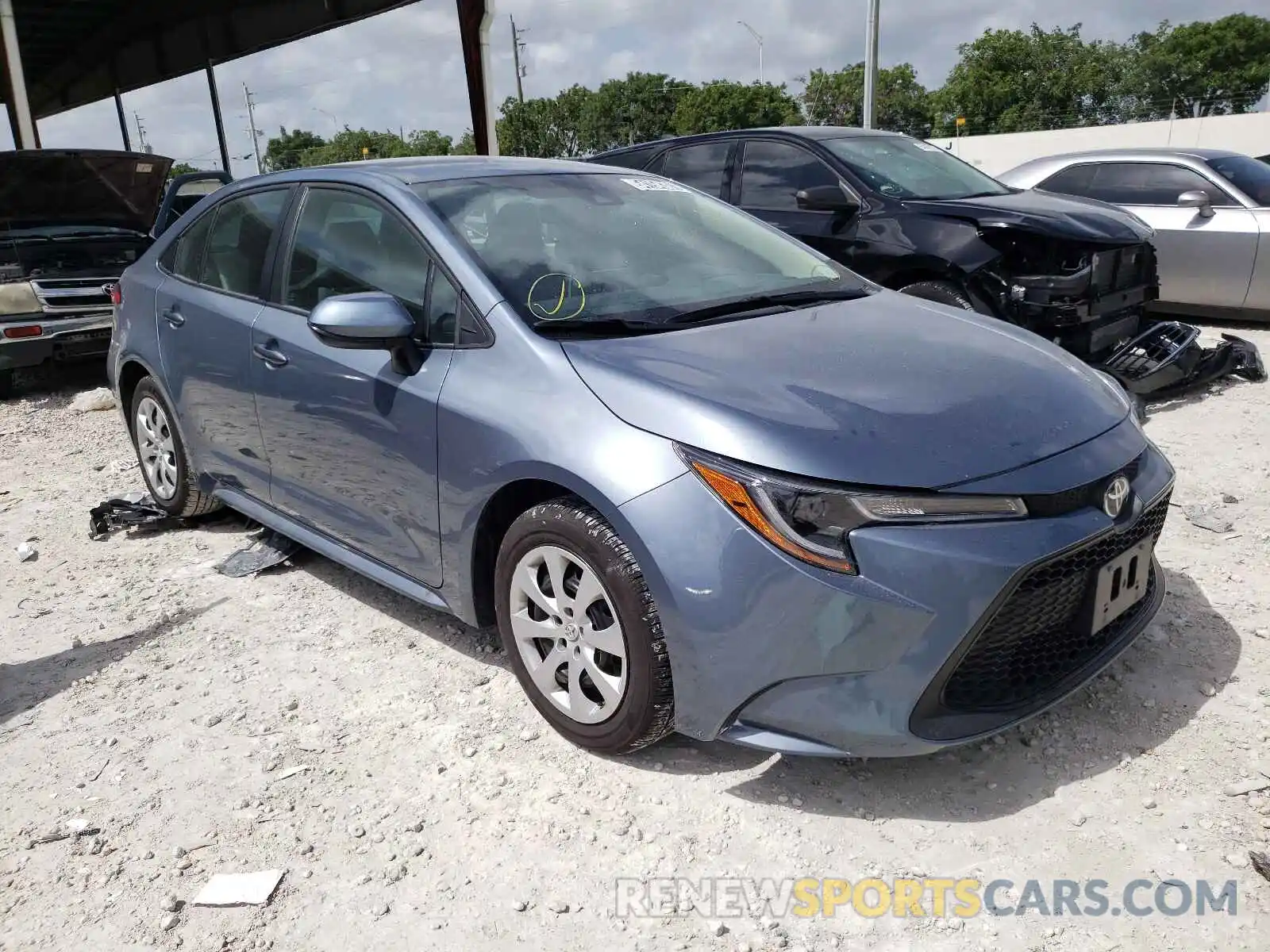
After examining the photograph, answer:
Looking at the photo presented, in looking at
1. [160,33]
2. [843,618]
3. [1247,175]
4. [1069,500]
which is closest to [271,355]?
[843,618]

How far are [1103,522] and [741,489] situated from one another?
897 millimetres

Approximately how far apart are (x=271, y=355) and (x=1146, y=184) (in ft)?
23.6

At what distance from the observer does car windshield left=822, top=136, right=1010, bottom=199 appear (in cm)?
633

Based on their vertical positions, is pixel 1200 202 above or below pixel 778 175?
below

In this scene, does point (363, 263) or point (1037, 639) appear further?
point (363, 263)

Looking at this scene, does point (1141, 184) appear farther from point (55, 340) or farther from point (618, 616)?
point (55, 340)

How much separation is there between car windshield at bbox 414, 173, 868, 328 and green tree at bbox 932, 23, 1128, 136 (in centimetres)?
6386

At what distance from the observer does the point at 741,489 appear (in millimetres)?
2281

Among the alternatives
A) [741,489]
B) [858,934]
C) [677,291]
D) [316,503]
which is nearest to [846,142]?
[677,291]

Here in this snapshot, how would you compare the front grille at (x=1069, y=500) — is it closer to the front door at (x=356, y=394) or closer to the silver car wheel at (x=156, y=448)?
the front door at (x=356, y=394)

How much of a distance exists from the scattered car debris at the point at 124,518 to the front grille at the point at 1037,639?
12.5 ft

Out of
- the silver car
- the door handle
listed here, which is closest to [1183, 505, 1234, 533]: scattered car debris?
the door handle

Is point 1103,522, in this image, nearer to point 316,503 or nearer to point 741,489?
point 741,489

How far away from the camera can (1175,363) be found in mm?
5676
